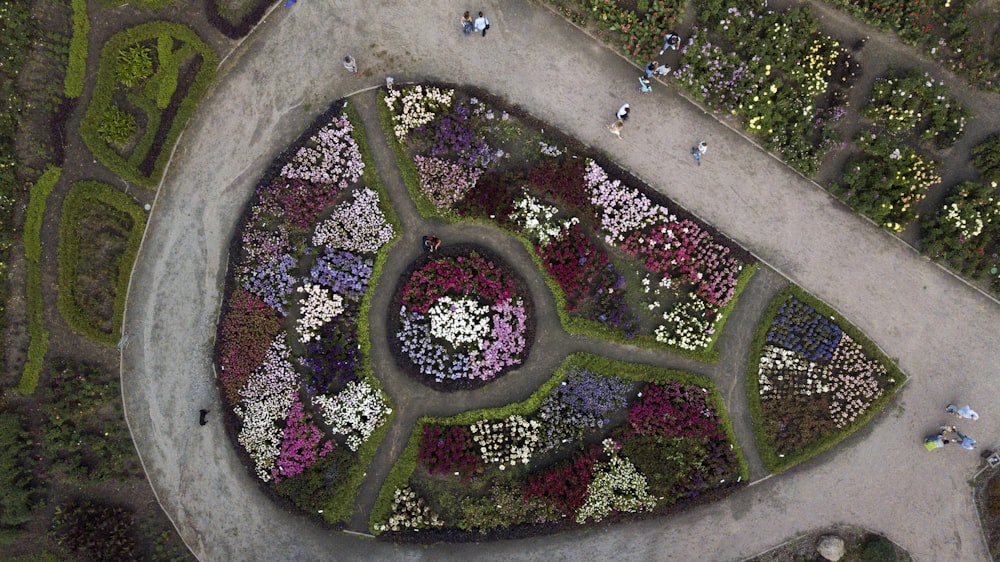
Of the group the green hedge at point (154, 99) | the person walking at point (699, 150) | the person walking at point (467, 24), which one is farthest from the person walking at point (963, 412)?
the green hedge at point (154, 99)

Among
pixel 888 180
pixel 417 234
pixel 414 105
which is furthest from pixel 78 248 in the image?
pixel 888 180

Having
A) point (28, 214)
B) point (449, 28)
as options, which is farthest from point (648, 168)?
point (28, 214)

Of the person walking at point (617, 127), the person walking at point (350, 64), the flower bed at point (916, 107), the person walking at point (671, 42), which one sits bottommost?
the person walking at point (617, 127)

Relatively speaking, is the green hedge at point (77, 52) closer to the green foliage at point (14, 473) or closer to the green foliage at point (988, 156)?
the green foliage at point (14, 473)

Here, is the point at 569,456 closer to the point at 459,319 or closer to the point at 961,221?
the point at 459,319

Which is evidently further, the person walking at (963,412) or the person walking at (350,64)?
the person walking at (963,412)

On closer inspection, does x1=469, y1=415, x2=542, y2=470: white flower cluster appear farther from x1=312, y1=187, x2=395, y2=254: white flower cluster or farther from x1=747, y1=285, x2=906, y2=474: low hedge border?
x1=747, y1=285, x2=906, y2=474: low hedge border
